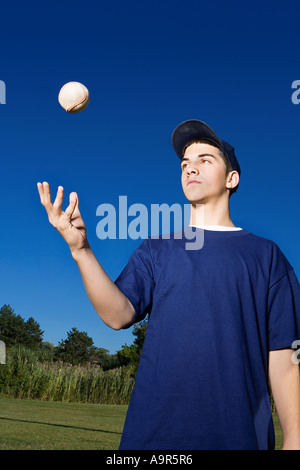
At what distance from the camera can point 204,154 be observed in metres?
2.82

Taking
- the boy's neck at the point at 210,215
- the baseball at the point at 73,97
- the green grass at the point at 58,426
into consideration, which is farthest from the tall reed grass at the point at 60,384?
the boy's neck at the point at 210,215

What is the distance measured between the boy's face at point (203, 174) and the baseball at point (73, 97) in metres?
1.68

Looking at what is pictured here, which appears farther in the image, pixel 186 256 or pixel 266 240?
pixel 266 240

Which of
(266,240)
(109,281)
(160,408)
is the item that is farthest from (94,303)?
(266,240)

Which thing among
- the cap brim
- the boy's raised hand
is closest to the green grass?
the cap brim

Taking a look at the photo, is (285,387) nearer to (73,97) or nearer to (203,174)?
(203,174)

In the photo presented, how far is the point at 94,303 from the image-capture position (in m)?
2.25

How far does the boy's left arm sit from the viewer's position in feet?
7.77

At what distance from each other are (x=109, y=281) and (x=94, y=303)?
12 cm

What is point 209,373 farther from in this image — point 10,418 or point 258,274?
point 10,418

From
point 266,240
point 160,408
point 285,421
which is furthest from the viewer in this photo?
point 266,240

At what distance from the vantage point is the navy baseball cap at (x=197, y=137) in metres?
2.86

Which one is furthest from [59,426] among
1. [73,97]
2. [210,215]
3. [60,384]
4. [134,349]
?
[134,349]

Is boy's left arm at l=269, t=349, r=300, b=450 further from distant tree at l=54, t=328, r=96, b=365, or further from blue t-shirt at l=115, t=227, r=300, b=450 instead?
distant tree at l=54, t=328, r=96, b=365
